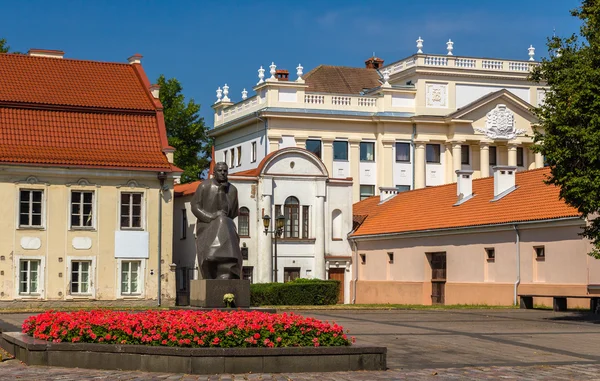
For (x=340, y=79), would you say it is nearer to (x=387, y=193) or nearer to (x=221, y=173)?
(x=387, y=193)

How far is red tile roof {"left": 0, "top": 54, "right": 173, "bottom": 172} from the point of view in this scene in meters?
44.0

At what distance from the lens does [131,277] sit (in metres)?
45.1

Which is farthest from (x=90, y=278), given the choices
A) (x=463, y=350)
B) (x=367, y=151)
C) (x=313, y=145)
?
Result: (x=367, y=151)

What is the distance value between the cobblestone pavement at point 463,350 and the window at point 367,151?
39165 millimetres

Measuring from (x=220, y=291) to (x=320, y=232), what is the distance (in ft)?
99.6

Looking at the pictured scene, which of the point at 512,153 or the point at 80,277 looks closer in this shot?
the point at 80,277

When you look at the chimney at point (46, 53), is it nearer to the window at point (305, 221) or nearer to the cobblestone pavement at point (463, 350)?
the window at point (305, 221)

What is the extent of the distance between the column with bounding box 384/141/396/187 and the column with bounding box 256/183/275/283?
17.9 meters

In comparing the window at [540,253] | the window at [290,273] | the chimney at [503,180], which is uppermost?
the chimney at [503,180]

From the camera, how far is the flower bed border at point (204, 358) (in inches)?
619

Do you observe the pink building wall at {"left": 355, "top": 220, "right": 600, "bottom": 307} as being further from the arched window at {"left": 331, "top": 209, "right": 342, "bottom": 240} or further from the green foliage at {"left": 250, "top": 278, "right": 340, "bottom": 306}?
the green foliage at {"left": 250, "top": 278, "right": 340, "bottom": 306}

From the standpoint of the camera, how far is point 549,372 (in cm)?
1642

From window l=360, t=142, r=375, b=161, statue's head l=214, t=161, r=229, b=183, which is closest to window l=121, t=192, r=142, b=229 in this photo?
statue's head l=214, t=161, r=229, b=183

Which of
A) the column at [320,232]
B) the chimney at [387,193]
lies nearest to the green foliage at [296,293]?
the column at [320,232]
